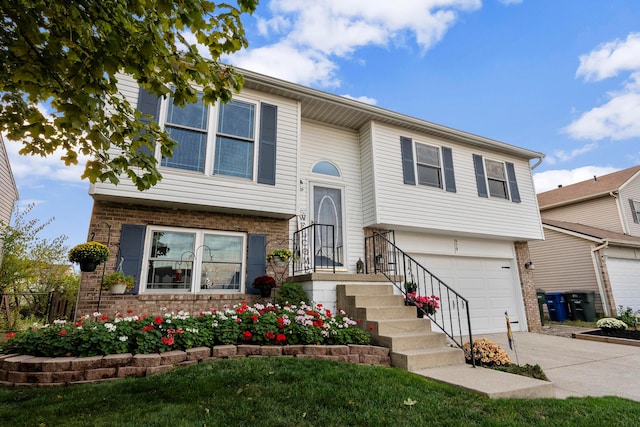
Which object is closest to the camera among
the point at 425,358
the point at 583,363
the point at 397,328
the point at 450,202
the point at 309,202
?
the point at 425,358

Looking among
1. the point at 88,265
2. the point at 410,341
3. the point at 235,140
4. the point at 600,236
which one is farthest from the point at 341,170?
the point at 600,236

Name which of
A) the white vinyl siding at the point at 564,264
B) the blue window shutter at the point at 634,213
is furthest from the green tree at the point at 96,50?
the blue window shutter at the point at 634,213

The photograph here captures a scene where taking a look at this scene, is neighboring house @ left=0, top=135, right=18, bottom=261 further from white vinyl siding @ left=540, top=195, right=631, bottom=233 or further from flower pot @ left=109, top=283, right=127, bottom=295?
white vinyl siding @ left=540, top=195, right=631, bottom=233

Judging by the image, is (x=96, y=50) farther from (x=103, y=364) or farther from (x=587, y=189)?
(x=587, y=189)

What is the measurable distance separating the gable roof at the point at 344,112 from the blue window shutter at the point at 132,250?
361 cm

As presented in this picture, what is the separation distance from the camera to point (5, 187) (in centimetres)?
1408

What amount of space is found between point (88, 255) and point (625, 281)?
55.5ft

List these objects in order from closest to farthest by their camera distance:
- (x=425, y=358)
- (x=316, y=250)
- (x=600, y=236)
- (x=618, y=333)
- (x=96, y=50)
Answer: (x=96, y=50), (x=425, y=358), (x=316, y=250), (x=618, y=333), (x=600, y=236)

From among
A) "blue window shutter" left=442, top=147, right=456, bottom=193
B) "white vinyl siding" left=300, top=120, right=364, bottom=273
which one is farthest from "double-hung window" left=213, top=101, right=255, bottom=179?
"blue window shutter" left=442, top=147, right=456, bottom=193

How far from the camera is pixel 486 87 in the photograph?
12.1 m

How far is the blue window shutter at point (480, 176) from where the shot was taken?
388 inches

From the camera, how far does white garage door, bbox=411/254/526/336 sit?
9398 millimetres

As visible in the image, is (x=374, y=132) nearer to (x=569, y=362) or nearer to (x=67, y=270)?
(x=569, y=362)

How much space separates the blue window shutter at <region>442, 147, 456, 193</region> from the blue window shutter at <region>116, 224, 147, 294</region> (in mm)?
7557
